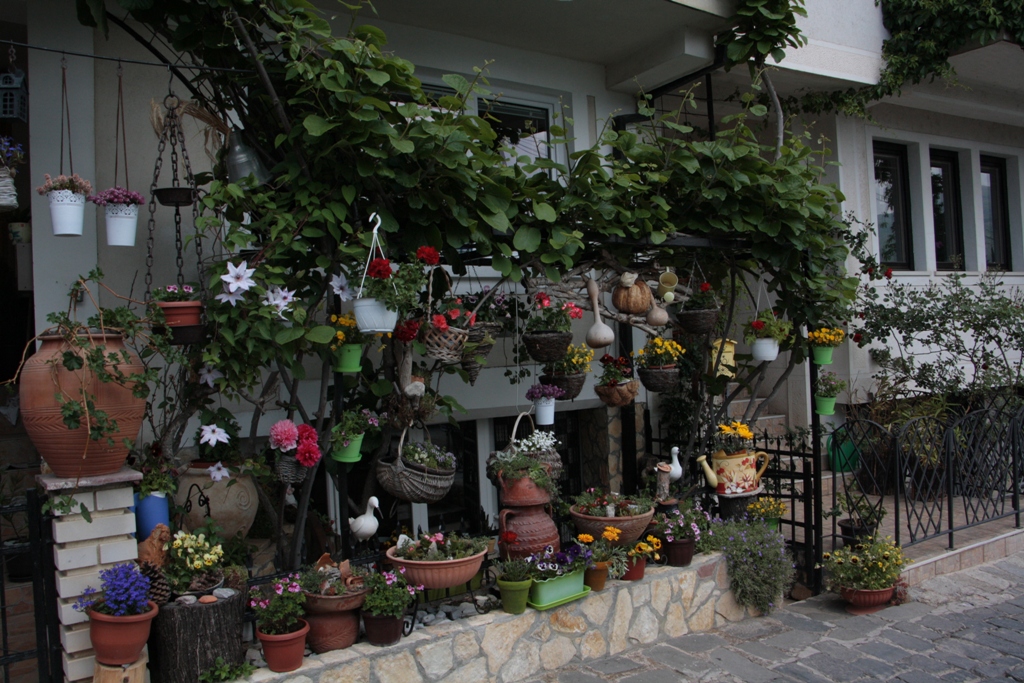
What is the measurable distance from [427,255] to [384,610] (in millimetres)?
1853

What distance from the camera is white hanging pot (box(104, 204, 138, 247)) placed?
12.9ft

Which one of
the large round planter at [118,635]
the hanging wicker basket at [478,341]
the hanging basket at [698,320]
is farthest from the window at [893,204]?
the large round planter at [118,635]

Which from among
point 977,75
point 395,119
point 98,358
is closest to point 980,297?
point 977,75

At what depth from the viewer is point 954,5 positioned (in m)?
7.54

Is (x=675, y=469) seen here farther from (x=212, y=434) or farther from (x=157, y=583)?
(x=157, y=583)

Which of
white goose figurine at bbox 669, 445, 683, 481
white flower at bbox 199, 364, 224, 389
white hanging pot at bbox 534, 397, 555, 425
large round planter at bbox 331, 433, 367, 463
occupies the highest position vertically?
white flower at bbox 199, 364, 224, 389

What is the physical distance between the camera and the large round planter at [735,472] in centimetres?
576

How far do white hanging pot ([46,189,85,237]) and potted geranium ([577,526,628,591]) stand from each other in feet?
11.2

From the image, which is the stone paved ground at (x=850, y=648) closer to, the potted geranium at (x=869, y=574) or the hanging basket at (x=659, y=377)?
the potted geranium at (x=869, y=574)

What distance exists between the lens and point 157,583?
3553 millimetres

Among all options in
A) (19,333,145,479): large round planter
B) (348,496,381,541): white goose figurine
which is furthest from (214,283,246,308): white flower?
(348,496,381,541): white goose figurine

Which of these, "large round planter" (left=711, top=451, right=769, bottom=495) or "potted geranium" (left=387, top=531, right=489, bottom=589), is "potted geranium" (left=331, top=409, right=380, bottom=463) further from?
"large round planter" (left=711, top=451, right=769, bottom=495)

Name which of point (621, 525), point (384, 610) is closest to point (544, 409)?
point (621, 525)

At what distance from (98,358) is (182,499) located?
1.37 meters
